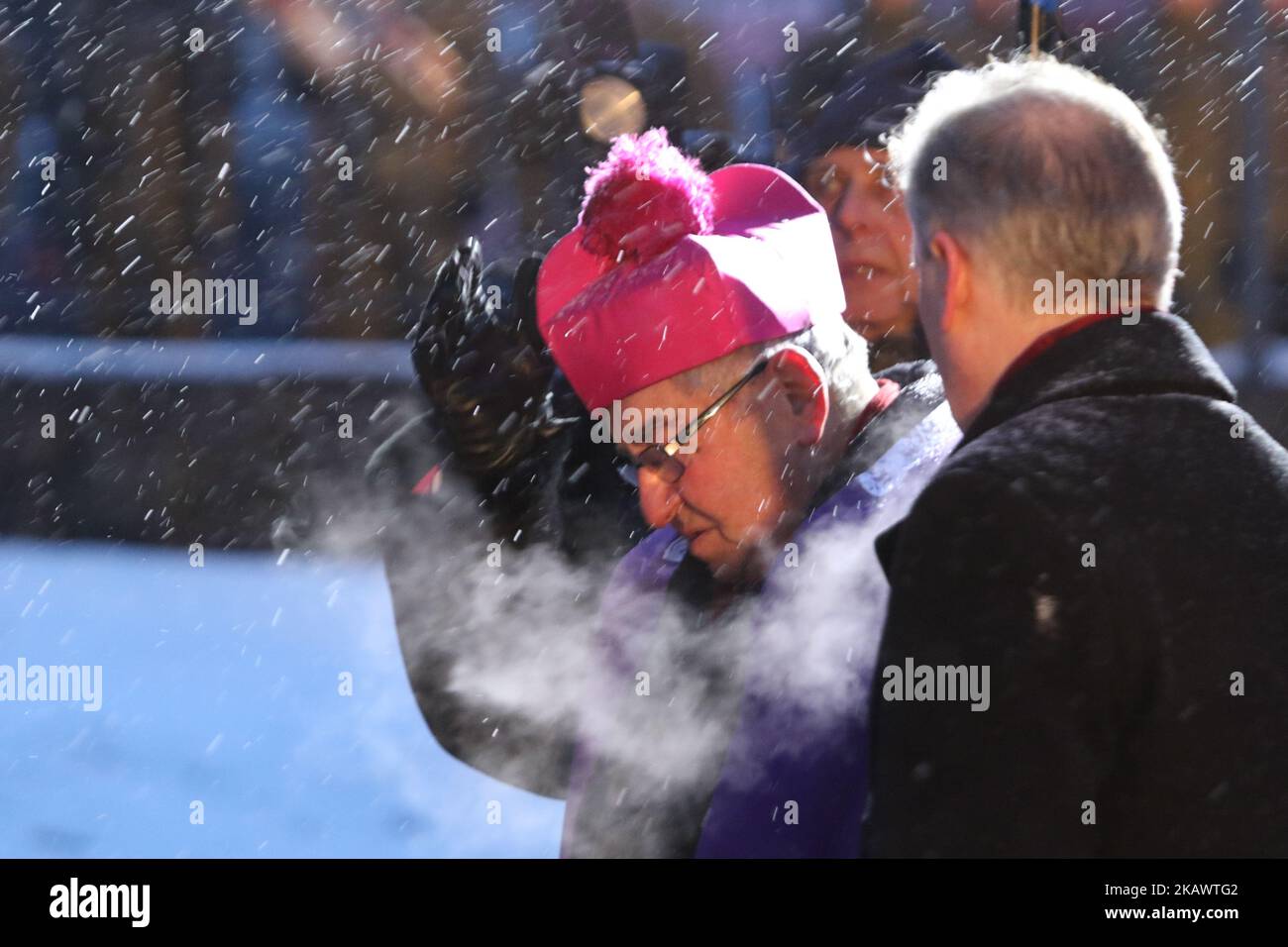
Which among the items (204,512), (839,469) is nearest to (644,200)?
(839,469)

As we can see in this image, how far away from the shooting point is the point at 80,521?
6.03 metres

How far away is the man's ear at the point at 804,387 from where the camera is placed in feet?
5.66

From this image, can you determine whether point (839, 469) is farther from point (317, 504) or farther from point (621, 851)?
point (317, 504)

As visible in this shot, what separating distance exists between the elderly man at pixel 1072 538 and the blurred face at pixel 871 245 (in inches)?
42.1

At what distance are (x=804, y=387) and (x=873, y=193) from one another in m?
0.85

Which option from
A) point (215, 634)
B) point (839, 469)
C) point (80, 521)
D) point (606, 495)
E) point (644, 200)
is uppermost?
point (644, 200)

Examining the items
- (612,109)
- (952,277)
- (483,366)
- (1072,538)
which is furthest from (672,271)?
(612,109)

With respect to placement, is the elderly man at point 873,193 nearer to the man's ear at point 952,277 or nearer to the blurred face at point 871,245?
the blurred face at point 871,245

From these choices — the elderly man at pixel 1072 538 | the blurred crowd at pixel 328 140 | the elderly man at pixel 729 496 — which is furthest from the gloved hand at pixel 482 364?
the blurred crowd at pixel 328 140

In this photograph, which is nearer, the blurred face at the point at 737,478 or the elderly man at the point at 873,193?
the blurred face at the point at 737,478

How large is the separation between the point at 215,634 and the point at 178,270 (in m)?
2.55

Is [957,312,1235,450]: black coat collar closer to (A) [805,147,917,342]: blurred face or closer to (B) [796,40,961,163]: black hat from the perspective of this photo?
(A) [805,147,917,342]: blurred face

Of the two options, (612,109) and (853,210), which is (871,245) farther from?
(612,109)
